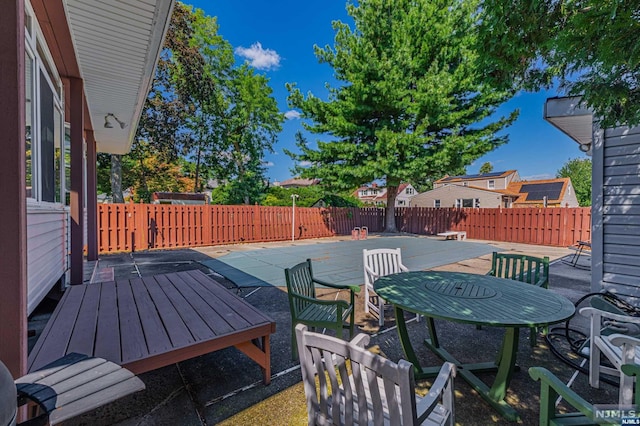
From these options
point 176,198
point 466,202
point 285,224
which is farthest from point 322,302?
point 466,202

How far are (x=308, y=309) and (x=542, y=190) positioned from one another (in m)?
33.5

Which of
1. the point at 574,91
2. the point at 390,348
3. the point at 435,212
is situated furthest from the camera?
the point at 435,212

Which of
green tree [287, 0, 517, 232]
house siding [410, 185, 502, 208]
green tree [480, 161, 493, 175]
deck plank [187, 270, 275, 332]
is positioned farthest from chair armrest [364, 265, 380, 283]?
green tree [480, 161, 493, 175]

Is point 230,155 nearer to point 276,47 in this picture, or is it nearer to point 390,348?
Result: point 276,47

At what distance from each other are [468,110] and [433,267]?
31.4 feet

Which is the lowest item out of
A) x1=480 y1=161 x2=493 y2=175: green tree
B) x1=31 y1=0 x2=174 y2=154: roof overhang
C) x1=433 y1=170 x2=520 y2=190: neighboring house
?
A: x1=31 y1=0 x2=174 y2=154: roof overhang

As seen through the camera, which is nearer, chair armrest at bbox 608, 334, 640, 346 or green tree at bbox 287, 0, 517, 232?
chair armrest at bbox 608, 334, 640, 346

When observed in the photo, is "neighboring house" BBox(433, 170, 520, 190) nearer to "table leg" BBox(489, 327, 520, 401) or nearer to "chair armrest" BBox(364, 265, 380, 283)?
"chair armrest" BBox(364, 265, 380, 283)

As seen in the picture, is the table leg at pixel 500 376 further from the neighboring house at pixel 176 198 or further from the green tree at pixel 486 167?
the green tree at pixel 486 167

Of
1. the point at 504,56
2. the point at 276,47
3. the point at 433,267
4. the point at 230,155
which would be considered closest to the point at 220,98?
the point at 230,155

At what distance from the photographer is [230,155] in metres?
21.6

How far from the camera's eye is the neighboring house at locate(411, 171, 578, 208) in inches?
1019

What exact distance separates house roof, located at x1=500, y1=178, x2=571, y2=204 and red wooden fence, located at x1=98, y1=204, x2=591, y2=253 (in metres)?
15.2

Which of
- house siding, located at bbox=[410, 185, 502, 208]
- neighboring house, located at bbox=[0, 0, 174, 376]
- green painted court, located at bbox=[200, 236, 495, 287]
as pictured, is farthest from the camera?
house siding, located at bbox=[410, 185, 502, 208]
